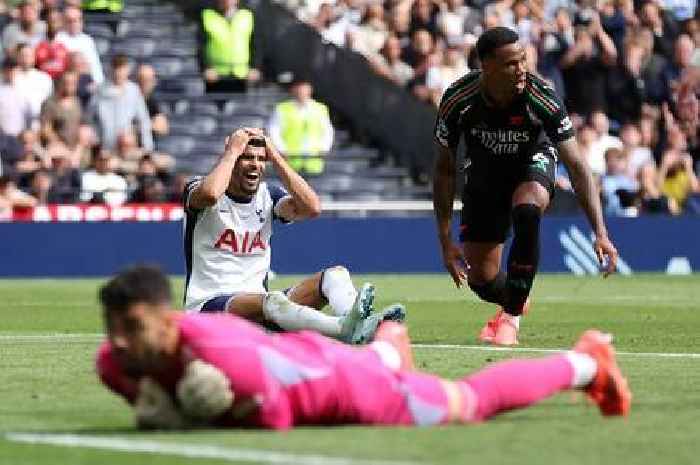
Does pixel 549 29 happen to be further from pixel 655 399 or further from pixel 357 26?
pixel 655 399

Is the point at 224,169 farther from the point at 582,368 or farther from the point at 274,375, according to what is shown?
the point at 274,375

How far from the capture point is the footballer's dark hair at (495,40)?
45.5 ft

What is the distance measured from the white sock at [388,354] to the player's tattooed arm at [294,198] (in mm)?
4071

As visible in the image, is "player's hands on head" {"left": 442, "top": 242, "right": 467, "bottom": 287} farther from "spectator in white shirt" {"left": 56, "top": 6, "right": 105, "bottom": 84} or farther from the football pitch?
"spectator in white shirt" {"left": 56, "top": 6, "right": 105, "bottom": 84}

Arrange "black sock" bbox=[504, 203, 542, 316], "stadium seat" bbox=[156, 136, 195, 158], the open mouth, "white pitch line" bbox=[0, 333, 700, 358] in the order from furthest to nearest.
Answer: "stadium seat" bbox=[156, 136, 195, 158], "black sock" bbox=[504, 203, 542, 316], "white pitch line" bbox=[0, 333, 700, 358], the open mouth

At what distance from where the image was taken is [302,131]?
29.1m

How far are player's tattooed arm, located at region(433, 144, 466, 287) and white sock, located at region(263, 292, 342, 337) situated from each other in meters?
2.22

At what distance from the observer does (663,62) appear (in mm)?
31609

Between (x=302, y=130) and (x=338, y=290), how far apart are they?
53.4 feet

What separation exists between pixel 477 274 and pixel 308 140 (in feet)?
45.2

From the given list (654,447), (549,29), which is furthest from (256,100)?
(654,447)

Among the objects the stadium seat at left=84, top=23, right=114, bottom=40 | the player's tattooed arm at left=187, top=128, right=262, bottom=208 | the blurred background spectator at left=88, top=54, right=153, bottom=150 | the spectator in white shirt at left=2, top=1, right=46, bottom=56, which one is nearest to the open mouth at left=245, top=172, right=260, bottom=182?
the player's tattooed arm at left=187, top=128, right=262, bottom=208

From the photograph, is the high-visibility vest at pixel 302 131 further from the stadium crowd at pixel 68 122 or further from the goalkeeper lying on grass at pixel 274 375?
the goalkeeper lying on grass at pixel 274 375

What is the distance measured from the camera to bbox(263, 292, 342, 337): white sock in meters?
12.7
